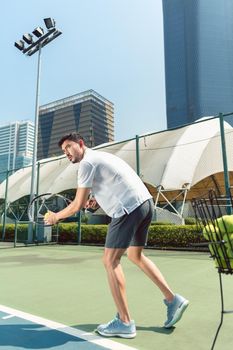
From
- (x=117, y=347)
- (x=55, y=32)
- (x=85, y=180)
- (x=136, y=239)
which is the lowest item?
(x=117, y=347)

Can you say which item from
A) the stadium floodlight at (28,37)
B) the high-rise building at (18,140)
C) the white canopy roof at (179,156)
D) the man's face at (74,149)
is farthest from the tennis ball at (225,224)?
the high-rise building at (18,140)

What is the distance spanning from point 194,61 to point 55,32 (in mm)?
100022

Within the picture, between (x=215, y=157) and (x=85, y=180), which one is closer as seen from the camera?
(x=85, y=180)

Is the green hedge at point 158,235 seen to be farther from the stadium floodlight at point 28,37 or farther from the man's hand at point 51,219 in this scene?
the stadium floodlight at point 28,37

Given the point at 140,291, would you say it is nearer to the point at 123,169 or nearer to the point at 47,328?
the point at 47,328

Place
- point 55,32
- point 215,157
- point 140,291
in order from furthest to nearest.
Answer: point 215,157 → point 55,32 → point 140,291

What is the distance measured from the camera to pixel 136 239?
10.4ft

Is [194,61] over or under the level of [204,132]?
over

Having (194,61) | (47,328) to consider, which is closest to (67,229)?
(47,328)

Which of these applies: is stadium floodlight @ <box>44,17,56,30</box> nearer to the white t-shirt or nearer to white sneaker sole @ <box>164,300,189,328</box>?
the white t-shirt

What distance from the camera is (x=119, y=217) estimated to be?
118 inches

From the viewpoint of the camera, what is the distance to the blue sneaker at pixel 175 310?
3047 mm

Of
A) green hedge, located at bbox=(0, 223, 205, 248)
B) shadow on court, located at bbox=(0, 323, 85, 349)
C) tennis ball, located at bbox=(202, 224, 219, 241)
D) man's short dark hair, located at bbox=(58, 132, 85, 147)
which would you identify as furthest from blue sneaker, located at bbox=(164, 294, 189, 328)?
green hedge, located at bbox=(0, 223, 205, 248)

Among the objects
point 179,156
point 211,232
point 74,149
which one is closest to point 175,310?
point 211,232
